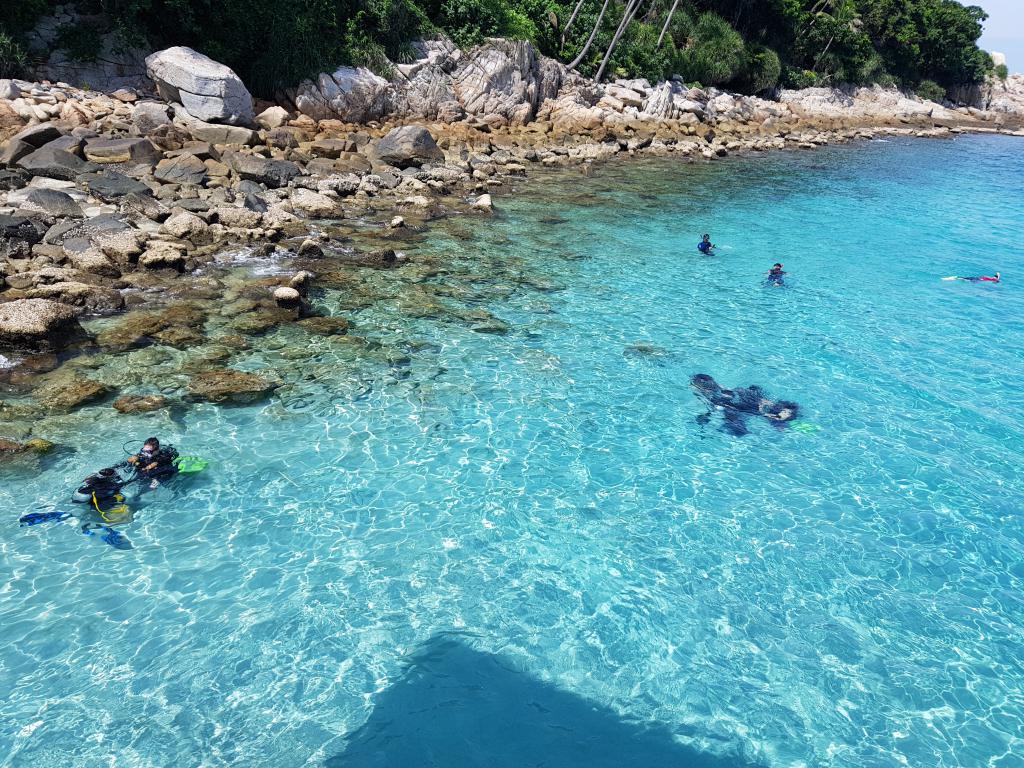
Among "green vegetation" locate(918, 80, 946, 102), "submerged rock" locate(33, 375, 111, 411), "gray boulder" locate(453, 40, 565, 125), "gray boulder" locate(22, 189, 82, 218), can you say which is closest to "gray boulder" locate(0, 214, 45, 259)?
"gray boulder" locate(22, 189, 82, 218)

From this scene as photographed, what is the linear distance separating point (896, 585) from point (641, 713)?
4.62 metres

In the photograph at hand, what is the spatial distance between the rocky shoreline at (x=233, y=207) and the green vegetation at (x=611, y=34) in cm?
197

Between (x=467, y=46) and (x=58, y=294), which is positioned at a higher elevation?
(x=467, y=46)

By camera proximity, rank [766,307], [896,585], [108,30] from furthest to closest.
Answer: [108,30] → [766,307] → [896,585]

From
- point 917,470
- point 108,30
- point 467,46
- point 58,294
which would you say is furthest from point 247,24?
point 917,470

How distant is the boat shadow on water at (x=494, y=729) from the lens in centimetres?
703

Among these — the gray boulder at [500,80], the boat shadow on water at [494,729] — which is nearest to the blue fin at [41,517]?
the boat shadow on water at [494,729]

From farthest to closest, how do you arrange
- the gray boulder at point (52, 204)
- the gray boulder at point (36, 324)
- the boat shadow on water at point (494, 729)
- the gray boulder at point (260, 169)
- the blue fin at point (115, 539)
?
the gray boulder at point (260, 169), the gray boulder at point (52, 204), the gray boulder at point (36, 324), the blue fin at point (115, 539), the boat shadow on water at point (494, 729)

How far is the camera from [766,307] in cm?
1905

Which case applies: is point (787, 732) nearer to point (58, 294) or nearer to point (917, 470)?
point (917, 470)

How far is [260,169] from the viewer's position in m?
24.4

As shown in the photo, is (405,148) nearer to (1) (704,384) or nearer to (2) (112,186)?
(2) (112,186)

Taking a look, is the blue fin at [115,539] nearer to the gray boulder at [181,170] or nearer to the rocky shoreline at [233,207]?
the rocky shoreline at [233,207]

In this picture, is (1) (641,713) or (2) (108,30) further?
(2) (108,30)
